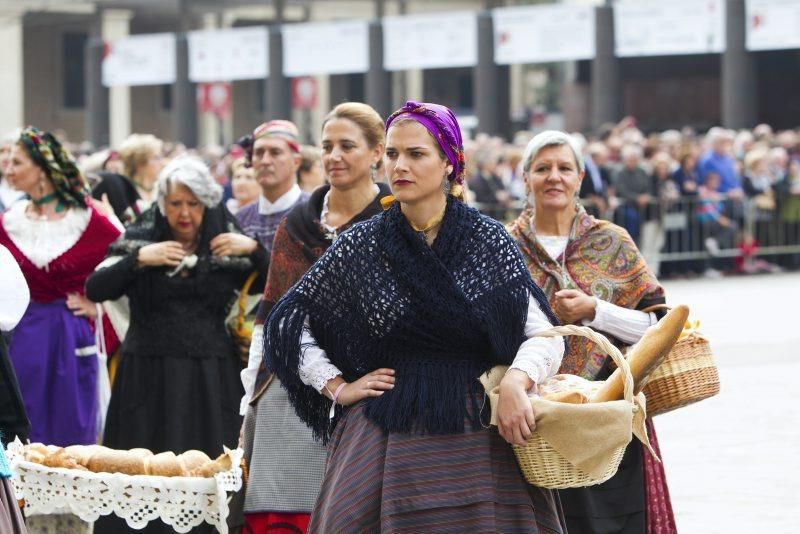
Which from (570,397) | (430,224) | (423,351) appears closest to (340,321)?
(423,351)

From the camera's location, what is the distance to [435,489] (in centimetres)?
423

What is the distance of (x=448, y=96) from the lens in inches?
2172

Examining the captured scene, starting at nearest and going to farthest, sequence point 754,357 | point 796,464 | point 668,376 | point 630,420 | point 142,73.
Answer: point 630,420 < point 668,376 < point 796,464 < point 754,357 < point 142,73

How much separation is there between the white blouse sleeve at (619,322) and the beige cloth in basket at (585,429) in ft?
4.34

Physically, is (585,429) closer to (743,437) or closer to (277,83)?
(743,437)

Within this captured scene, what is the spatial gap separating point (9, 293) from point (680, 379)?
217 centimetres

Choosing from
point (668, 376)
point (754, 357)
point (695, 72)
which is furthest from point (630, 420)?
point (695, 72)

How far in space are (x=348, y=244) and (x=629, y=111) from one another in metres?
32.4

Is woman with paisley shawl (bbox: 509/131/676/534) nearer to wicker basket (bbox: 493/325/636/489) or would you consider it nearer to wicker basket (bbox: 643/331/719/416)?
wicker basket (bbox: 643/331/719/416)

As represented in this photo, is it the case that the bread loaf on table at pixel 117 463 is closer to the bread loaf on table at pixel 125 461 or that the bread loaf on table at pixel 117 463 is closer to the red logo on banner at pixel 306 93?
the bread loaf on table at pixel 125 461

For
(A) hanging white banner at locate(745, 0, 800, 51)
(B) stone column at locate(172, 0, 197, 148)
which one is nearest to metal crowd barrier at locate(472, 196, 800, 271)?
(A) hanging white banner at locate(745, 0, 800, 51)

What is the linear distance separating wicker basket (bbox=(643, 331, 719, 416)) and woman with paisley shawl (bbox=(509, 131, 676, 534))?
0.23 meters

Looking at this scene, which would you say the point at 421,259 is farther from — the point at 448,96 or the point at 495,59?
the point at 448,96

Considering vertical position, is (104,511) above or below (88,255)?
below
